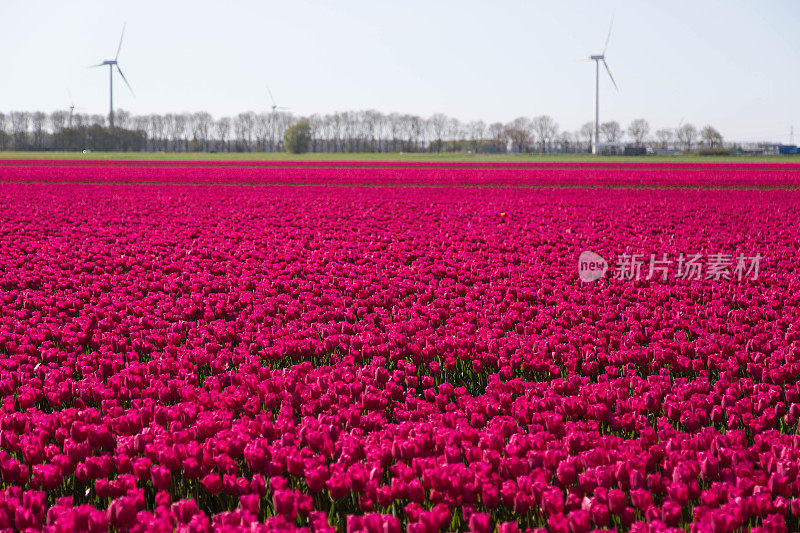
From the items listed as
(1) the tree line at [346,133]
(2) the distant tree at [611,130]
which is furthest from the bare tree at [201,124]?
(2) the distant tree at [611,130]

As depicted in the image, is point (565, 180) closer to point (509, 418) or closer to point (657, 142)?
point (509, 418)

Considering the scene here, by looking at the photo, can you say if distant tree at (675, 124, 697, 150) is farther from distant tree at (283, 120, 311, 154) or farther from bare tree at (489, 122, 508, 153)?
distant tree at (283, 120, 311, 154)

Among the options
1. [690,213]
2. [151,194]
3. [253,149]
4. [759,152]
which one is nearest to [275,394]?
[690,213]

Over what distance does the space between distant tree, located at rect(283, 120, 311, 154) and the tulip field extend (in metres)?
108

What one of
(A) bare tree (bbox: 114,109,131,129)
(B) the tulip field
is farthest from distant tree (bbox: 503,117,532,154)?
(B) the tulip field

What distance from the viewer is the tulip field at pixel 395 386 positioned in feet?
10.2

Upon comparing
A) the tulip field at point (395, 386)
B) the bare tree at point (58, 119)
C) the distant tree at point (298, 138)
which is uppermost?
the bare tree at point (58, 119)

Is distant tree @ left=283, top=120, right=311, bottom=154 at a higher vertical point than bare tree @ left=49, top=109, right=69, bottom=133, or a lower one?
lower

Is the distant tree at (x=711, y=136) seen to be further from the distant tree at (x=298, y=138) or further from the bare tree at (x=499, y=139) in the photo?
the distant tree at (x=298, y=138)

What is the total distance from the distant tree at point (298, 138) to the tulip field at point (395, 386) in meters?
108

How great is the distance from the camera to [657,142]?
5832 inches

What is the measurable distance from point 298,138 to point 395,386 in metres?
117

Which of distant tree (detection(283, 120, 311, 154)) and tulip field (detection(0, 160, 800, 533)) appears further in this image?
distant tree (detection(283, 120, 311, 154))

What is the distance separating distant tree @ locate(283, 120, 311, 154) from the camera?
389 ft
